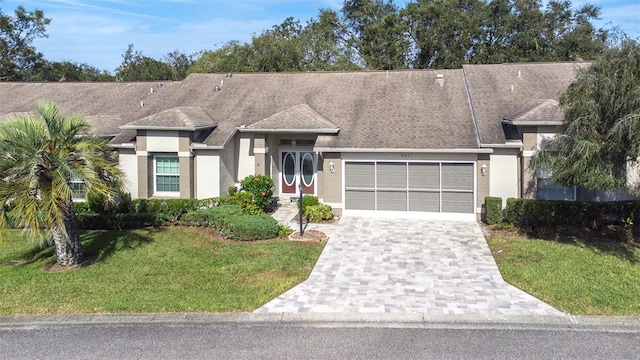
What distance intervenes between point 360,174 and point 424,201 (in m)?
2.50

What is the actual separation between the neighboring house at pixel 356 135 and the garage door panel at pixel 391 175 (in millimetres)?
36

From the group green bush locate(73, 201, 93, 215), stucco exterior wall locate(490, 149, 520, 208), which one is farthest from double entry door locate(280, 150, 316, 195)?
green bush locate(73, 201, 93, 215)

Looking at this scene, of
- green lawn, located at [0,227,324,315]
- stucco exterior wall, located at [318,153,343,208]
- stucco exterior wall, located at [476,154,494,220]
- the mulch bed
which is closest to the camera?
green lawn, located at [0,227,324,315]

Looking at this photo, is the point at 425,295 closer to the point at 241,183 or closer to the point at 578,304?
the point at 578,304

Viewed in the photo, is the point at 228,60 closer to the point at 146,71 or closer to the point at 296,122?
the point at 146,71

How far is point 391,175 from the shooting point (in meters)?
18.8

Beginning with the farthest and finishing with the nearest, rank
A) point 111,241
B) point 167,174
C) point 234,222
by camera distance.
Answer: point 167,174
point 234,222
point 111,241

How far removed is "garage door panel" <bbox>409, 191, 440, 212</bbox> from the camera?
60.7 feet

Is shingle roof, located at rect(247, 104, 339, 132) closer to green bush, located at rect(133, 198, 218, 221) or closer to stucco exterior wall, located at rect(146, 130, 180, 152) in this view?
stucco exterior wall, located at rect(146, 130, 180, 152)

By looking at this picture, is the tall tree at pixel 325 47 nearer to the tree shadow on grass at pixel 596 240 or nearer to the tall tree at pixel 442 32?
the tall tree at pixel 442 32

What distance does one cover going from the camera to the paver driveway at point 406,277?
10570 mm

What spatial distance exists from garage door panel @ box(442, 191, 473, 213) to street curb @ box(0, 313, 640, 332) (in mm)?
8488

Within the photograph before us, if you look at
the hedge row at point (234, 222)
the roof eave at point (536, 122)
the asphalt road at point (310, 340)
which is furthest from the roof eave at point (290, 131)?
the asphalt road at point (310, 340)

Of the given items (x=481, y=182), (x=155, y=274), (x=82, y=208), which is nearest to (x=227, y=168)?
(x=82, y=208)
